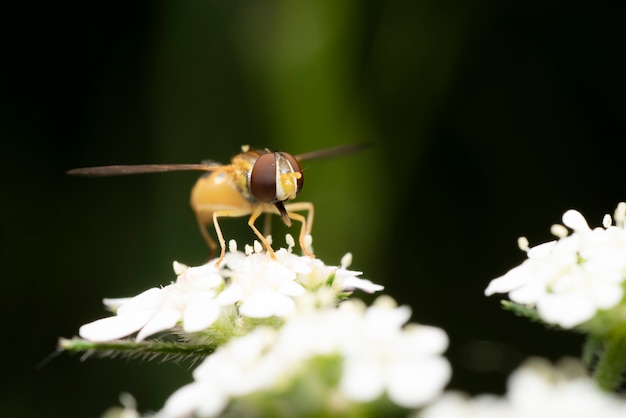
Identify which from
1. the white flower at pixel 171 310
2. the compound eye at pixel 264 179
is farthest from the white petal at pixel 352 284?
the compound eye at pixel 264 179

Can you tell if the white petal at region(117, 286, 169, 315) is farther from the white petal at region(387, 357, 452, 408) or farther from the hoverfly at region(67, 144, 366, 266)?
the white petal at region(387, 357, 452, 408)

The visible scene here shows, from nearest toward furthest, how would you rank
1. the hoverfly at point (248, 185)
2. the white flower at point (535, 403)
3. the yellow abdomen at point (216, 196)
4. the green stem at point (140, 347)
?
the white flower at point (535, 403) → the green stem at point (140, 347) → the hoverfly at point (248, 185) → the yellow abdomen at point (216, 196)

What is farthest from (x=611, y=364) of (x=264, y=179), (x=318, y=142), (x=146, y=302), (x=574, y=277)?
(x=318, y=142)

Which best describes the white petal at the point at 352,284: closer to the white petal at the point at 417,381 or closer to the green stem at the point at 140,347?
the green stem at the point at 140,347

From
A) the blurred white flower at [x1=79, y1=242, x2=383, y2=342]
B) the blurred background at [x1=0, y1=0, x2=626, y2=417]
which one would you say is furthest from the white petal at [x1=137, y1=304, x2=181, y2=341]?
the blurred background at [x1=0, y1=0, x2=626, y2=417]

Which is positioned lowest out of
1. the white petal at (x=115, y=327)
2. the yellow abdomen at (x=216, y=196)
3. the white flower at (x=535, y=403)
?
the white flower at (x=535, y=403)

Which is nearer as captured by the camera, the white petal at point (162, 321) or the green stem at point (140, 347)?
the green stem at point (140, 347)

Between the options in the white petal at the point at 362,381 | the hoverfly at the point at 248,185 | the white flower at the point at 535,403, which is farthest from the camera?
the hoverfly at the point at 248,185
